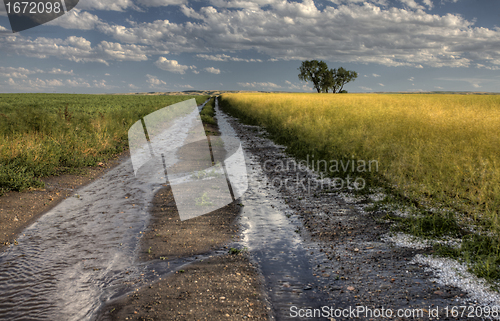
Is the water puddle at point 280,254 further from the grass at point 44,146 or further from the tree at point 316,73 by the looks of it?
the tree at point 316,73

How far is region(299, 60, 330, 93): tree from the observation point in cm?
7381

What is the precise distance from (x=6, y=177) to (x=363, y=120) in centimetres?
1136

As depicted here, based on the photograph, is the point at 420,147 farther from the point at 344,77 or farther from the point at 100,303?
the point at 344,77

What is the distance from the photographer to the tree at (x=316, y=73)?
73.8 metres

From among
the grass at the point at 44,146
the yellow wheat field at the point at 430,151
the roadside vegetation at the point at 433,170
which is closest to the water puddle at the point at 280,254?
the roadside vegetation at the point at 433,170

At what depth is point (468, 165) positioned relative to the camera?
217 inches

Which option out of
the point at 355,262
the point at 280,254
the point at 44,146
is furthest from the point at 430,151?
the point at 44,146

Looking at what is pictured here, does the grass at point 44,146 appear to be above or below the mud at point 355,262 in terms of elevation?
above

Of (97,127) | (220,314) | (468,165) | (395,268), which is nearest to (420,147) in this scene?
(468,165)

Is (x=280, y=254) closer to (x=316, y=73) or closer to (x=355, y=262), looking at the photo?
(x=355, y=262)

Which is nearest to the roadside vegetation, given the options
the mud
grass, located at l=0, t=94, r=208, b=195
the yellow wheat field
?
the yellow wheat field

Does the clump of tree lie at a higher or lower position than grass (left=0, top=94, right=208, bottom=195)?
higher

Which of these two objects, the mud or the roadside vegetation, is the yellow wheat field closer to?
the roadside vegetation

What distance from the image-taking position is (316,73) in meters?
74.8
